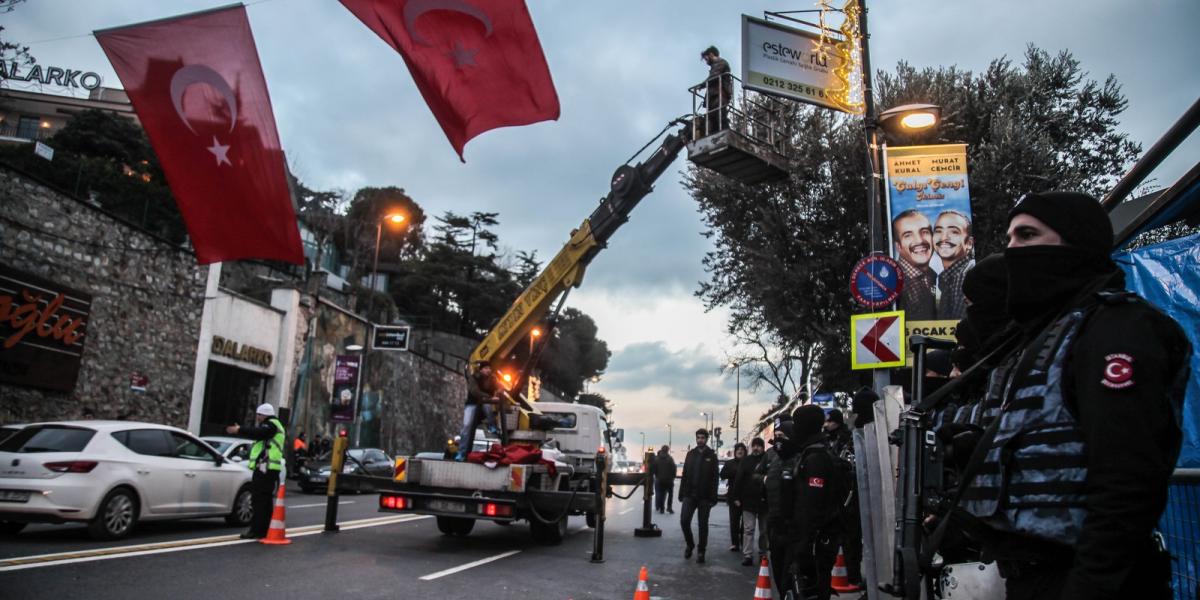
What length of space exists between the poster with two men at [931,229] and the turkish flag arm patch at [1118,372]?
32.1 ft

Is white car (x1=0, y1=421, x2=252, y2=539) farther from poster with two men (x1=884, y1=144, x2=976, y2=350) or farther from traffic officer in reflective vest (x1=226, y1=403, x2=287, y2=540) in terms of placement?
poster with two men (x1=884, y1=144, x2=976, y2=350)

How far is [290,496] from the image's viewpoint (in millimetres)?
20531

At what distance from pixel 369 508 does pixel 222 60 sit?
1330 centimetres

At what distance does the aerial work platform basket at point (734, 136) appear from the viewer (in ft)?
40.2

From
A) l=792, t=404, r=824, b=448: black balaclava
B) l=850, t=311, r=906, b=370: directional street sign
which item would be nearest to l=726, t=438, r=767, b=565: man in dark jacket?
l=850, t=311, r=906, b=370: directional street sign

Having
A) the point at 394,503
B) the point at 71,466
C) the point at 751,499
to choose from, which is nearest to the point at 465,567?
the point at 394,503

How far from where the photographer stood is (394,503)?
1153 centimetres

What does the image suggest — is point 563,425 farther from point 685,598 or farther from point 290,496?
point 685,598

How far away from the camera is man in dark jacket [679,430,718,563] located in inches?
487

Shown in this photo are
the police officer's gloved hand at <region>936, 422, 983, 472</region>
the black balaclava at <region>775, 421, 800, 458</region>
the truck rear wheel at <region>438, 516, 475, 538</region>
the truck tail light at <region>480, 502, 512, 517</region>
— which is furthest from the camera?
the truck rear wheel at <region>438, 516, 475, 538</region>

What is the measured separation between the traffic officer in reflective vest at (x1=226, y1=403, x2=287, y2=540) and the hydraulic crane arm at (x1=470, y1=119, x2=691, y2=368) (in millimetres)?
4392

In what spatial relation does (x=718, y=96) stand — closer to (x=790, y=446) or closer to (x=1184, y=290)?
(x=790, y=446)

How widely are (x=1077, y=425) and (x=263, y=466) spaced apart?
34.0ft

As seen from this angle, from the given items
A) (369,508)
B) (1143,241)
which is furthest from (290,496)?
(1143,241)
